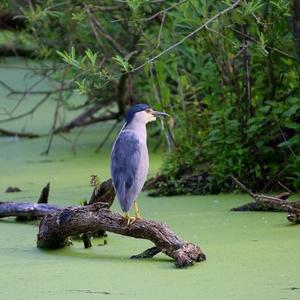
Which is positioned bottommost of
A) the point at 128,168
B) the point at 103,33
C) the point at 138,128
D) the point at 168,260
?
the point at 168,260

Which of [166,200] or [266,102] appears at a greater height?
[266,102]

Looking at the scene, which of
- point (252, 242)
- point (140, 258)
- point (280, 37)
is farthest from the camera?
point (280, 37)

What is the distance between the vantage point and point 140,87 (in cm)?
849

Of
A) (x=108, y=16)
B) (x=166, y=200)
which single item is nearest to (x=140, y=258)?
(x=166, y=200)

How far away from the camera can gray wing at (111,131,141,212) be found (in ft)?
15.6

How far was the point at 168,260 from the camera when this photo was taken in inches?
178

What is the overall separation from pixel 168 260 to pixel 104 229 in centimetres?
31

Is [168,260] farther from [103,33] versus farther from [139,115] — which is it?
[103,33]

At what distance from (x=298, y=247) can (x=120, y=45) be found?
3.91 metres

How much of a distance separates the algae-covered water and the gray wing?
233mm

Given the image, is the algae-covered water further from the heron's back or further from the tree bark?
the heron's back

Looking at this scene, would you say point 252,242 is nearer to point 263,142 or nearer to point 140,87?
point 263,142

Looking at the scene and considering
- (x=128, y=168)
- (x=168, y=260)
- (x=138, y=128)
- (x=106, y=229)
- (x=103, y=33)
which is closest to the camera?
(x=168, y=260)

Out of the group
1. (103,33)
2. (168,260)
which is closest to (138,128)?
(168,260)
